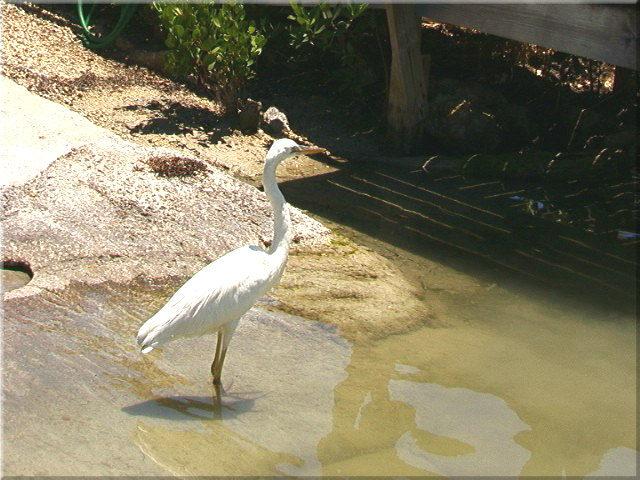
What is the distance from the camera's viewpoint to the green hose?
10.9m

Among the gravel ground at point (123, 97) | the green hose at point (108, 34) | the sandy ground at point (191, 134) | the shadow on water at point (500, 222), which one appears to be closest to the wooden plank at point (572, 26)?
the shadow on water at point (500, 222)

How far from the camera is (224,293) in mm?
5426

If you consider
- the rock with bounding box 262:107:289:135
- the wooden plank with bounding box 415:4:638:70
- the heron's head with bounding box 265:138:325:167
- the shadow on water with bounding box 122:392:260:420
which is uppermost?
the wooden plank with bounding box 415:4:638:70

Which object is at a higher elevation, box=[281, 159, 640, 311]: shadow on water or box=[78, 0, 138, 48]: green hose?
box=[78, 0, 138, 48]: green hose

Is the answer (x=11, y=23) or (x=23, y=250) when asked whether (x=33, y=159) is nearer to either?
(x=23, y=250)

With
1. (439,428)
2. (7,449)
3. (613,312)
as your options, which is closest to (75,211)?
(7,449)

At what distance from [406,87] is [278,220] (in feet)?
14.2

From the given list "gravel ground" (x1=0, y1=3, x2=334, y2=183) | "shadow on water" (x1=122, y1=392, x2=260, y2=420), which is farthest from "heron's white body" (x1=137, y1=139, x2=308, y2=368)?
"gravel ground" (x1=0, y1=3, x2=334, y2=183)

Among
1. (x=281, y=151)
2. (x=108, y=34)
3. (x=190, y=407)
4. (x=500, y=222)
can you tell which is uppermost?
(x=281, y=151)

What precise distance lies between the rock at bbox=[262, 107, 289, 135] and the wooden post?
1.06 meters

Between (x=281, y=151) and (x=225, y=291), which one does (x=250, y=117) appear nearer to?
(x=281, y=151)

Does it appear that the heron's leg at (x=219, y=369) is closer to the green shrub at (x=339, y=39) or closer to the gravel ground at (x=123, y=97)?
the gravel ground at (x=123, y=97)

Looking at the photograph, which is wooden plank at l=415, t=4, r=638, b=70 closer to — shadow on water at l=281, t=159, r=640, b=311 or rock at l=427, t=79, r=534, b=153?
shadow on water at l=281, t=159, r=640, b=311

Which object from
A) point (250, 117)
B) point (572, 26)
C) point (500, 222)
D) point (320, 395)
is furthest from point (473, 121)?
point (320, 395)
